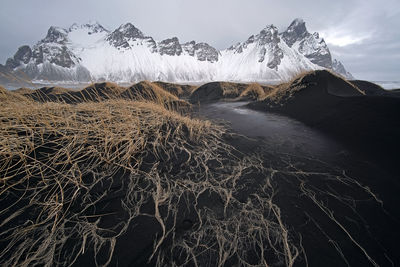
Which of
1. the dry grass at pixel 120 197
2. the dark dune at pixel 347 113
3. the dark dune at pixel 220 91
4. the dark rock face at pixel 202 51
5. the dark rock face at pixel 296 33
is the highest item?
the dark rock face at pixel 296 33

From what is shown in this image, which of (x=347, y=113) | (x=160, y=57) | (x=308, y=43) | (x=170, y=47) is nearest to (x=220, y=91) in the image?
(x=347, y=113)

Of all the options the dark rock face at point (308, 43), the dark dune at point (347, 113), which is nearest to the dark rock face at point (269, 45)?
the dark rock face at point (308, 43)

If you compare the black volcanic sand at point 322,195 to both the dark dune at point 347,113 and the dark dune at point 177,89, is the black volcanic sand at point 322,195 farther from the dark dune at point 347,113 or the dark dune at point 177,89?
the dark dune at point 177,89

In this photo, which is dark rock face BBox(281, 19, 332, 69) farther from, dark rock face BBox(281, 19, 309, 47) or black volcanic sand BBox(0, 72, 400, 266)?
black volcanic sand BBox(0, 72, 400, 266)

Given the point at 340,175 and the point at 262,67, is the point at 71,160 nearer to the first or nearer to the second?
the point at 340,175

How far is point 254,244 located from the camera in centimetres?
99

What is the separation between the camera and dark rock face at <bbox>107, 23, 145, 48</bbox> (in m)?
167

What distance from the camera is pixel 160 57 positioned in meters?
161

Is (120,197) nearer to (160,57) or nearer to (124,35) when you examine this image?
(160,57)

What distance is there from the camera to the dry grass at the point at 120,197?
934 millimetres

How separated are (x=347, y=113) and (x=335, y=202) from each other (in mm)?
2705

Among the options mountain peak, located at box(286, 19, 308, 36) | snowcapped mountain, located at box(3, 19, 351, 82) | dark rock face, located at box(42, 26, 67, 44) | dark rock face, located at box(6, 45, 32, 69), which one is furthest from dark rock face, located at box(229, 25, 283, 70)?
dark rock face, located at box(6, 45, 32, 69)

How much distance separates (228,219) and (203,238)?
9.0 inches

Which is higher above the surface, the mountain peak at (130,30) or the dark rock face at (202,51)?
the mountain peak at (130,30)
